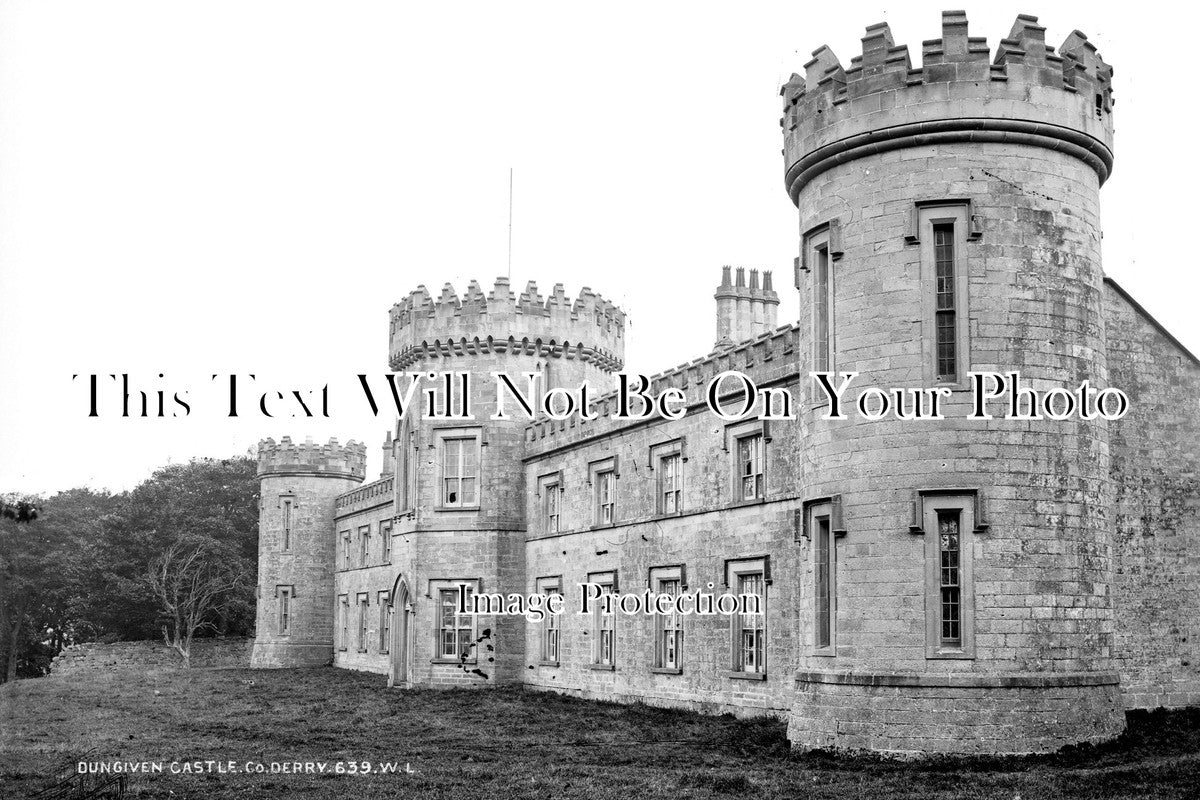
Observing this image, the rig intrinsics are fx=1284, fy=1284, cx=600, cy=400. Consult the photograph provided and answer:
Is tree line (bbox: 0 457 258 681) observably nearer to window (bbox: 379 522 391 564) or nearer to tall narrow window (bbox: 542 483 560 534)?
window (bbox: 379 522 391 564)

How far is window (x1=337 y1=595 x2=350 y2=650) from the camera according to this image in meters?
48.9

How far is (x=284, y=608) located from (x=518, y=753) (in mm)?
34223

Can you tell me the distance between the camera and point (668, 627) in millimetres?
27422

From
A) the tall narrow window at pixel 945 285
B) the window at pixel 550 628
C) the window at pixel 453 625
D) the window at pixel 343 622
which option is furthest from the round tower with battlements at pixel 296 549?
the tall narrow window at pixel 945 285

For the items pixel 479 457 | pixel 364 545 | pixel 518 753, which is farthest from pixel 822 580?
pixel 364 545

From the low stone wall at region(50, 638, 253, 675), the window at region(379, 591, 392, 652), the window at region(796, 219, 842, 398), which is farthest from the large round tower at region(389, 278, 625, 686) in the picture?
the low stone wall at region(50, 638, 253, 675)

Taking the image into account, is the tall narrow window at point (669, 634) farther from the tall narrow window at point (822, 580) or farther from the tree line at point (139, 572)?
the tree line at point (139, 572)

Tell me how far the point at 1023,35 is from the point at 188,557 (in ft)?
159

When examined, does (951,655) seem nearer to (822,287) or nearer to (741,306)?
(822,287)

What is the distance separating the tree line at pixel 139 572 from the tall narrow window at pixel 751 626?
118 ft

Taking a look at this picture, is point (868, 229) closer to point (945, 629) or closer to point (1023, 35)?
point (1023, 35)

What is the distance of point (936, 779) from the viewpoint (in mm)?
14641

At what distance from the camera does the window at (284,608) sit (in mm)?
51219

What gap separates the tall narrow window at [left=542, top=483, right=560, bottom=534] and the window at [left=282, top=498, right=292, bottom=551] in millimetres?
20572
